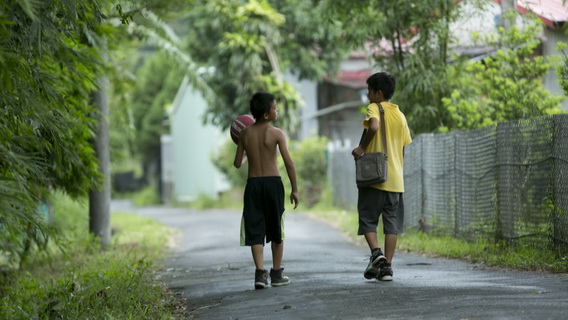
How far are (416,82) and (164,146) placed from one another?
28.2 m

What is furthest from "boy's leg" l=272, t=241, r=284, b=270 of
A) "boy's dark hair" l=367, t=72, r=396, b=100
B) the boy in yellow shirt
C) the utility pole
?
the utility pole

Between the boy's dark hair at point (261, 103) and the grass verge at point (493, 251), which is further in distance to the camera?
the grass verge at point (493, 251)

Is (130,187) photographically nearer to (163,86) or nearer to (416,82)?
(163,86)

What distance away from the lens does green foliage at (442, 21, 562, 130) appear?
43.5ft

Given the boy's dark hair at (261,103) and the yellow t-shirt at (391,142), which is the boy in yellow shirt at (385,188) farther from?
the boy's dark hair at (261,103)

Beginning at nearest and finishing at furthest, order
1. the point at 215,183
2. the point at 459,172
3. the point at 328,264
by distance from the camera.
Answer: the point at 328,264 → the point at 459,172 → the point at 215,183

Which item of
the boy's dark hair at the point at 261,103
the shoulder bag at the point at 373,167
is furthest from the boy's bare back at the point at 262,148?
the shoulder bag at the point at 373,167

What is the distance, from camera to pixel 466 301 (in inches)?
266

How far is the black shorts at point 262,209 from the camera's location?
859cm

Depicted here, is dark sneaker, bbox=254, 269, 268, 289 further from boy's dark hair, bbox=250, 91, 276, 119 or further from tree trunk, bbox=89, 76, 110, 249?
tree trunk, bbox=89, 76, 110, 249

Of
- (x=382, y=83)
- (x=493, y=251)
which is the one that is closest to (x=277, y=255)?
(x=382, y=83)

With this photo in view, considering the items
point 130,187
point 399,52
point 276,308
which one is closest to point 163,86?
point 130,187

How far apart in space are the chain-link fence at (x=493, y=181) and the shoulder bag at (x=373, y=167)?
7.26ft

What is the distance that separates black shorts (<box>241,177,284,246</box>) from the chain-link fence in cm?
301
